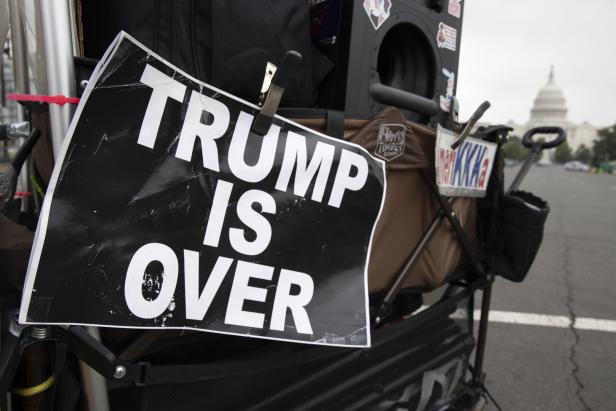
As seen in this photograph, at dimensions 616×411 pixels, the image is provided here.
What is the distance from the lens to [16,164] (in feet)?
3.30

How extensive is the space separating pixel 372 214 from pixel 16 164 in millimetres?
852

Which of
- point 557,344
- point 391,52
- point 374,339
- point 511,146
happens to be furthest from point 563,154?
point 374,339

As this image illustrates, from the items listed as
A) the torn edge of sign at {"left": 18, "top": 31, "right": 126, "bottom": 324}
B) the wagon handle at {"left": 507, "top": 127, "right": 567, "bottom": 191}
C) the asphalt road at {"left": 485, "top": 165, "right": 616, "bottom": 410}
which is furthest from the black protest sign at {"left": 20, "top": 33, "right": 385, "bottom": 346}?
the asphalt road at {"left": 485, "top": 165, "right": 616, "bottom": 410}

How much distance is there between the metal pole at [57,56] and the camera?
837mm

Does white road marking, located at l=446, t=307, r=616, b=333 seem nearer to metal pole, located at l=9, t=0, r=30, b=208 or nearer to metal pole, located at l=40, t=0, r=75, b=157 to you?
metal pole, located at l=9, t=0, r=30, b=208

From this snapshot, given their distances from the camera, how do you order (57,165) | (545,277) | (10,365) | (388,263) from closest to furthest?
1. (57,165)
2. (10,365)
3. (388,263)
4. (545,277)

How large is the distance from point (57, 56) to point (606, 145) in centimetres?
8253

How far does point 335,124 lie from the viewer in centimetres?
113

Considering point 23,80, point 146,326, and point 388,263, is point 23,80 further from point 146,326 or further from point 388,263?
point 388,263

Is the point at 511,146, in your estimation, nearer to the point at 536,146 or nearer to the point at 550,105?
the point at 536,146

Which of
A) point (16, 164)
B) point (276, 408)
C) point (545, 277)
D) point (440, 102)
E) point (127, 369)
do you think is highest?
point (440, 102)

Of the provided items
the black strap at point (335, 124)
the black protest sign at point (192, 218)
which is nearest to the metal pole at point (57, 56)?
the black protest sign at point (192, 218)

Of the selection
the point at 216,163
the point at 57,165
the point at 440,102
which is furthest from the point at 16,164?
the point at 440,102

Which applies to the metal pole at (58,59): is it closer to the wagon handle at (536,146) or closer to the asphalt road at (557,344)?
the wagon handle at (536,146)
